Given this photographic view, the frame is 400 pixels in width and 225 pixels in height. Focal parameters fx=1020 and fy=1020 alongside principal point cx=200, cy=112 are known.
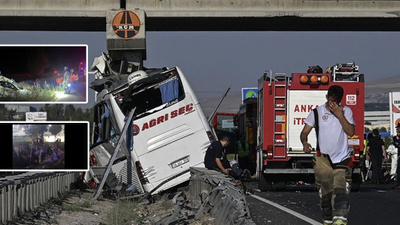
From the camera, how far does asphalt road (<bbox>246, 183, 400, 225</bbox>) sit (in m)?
15.6

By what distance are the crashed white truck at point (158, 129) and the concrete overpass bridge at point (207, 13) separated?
50.1 ft

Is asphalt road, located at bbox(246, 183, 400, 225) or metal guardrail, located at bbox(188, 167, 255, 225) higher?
metal guardrail, located at bbox(188, 167, 255, 225)

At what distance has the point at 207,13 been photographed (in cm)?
3981

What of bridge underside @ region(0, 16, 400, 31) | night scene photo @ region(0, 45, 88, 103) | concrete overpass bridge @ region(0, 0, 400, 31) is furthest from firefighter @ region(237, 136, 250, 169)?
night scene photo @ region(0, 45, 88, 103)

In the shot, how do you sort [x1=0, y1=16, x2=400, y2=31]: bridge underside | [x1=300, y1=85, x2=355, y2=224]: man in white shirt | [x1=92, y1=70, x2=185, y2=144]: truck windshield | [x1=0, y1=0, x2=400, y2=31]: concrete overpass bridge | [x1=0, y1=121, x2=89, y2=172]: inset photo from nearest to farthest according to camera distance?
1. [x1=0, y1=121, x2=89, y2=172]: inset photo
2. [x1=300, y1=85, x2=355, y2=224]: man in white shirt
3. [x1=92, y1=70, x2=185, y2=144]: truck windshield
4. [x1=0, y1=0, x2=400, y2=31]: concrete overpass bridge
5. [x1=0, y1=16, x2=400, y2=31]: bridge underside

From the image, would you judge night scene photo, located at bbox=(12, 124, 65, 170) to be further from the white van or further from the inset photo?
the white van

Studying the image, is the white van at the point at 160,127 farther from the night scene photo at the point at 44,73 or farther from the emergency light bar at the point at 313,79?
the night scene photo at the point at 44,73

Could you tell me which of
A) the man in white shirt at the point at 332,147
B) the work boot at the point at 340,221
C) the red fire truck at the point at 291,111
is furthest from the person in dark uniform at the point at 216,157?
the work boot at the point at 340,221

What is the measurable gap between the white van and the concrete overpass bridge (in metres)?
15.3

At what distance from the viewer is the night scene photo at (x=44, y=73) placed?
819cm

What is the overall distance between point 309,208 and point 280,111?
774cm

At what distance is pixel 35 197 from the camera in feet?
61.2

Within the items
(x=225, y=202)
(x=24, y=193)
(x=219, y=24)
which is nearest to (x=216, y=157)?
(x=24, y=193)

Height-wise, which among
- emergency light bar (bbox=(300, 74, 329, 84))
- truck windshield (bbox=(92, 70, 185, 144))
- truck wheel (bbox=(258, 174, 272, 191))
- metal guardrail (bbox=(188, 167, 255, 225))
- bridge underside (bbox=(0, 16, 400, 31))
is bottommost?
truck wheel (bbox=(258, 174, 272, 191))
